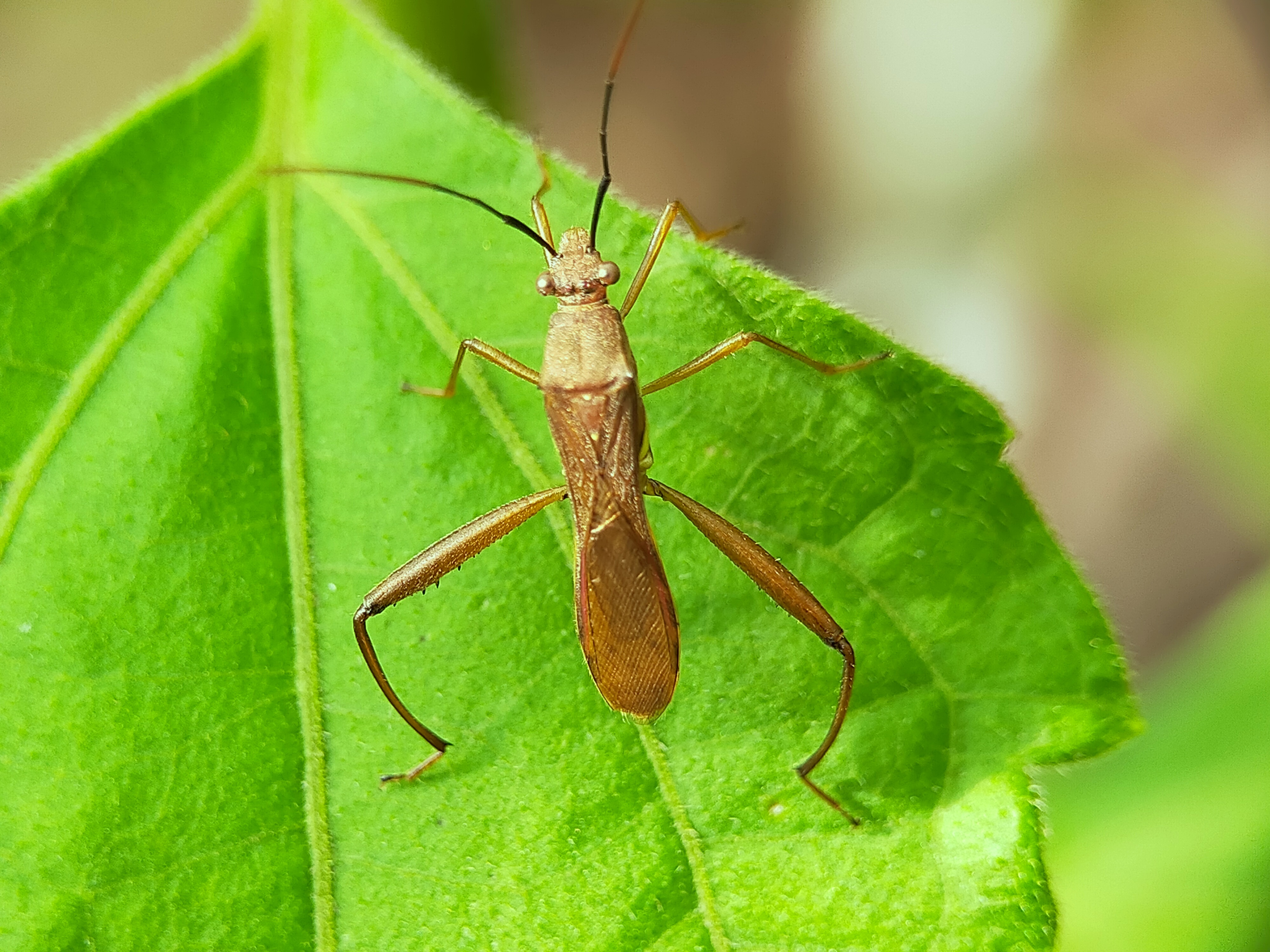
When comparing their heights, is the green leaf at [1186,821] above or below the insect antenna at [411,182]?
below

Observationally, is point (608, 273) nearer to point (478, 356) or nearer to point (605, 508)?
point (478, 356)

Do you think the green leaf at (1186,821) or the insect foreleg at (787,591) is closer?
the insect foreleg at (787,591)

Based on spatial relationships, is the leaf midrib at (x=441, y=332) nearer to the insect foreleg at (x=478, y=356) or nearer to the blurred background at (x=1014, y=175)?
the insect foreleg at (x=478, y=356)

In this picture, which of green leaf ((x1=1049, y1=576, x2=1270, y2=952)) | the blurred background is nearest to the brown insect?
green leaf ((x1=1049, y1=576, x2=1270, y2=952))

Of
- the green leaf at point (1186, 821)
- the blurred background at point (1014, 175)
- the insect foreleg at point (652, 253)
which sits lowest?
the green leaf at point (1186, 821)

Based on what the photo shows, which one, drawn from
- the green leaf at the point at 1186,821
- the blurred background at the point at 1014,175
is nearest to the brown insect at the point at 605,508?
the green leaf at the point at 1186,821

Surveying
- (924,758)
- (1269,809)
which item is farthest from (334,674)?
(1269,809)

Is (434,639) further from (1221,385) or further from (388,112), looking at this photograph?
(1221,385)

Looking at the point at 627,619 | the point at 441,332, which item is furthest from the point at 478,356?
the point at 627,619
